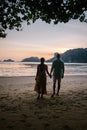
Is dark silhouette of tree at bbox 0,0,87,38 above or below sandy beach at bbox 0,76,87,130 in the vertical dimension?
above

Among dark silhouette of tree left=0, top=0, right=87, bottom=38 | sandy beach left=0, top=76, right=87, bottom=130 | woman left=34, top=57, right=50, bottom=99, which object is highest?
dark silhouette of tree left=0, top=0, right=87, bottom=38

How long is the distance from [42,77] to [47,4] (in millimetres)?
4108

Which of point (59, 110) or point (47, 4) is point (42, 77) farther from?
point (47, 4)

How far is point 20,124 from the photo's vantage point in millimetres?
6746

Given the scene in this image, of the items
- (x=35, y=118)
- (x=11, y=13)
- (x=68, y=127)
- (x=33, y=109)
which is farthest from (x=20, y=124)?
(x=11, y=13)

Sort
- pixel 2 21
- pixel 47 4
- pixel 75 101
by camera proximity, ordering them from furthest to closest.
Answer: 1. pixel 75 101
2. pixel 2 21
3. pixel 47 4

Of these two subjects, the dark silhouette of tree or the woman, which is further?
the woman

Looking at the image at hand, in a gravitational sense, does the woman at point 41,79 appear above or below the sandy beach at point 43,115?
above

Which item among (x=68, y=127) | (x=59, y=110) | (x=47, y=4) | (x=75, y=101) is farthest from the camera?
(x=75, y=101)

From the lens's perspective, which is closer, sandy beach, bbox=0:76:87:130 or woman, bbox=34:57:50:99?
sandy beach, bbox=0:76:87:130

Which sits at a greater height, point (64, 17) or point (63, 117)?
point (64, 17)

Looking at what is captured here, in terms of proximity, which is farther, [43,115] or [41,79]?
[41,79]

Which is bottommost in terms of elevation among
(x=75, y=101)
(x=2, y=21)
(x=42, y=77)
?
(x=75, y=101)

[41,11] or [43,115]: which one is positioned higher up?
[41,11]
